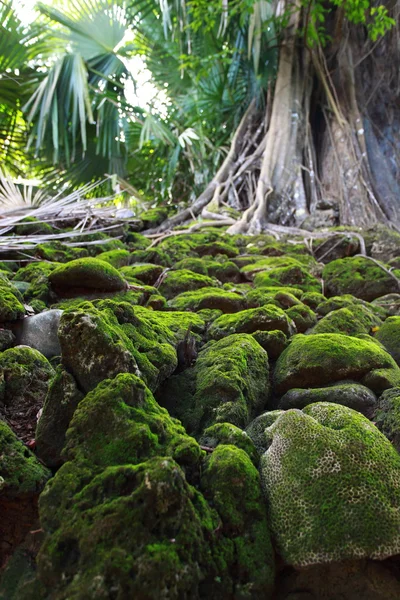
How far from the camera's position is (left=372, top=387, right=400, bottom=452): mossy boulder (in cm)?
129

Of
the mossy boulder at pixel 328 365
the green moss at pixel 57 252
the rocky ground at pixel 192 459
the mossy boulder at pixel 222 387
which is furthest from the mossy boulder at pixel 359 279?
the green moss at pixel 57 252

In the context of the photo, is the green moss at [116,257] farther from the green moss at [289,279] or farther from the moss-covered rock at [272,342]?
the moss-covered rock at [272,342]

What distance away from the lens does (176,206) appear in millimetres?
5273

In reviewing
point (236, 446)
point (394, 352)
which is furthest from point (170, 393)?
point (394, 352)

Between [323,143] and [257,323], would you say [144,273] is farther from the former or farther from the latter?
[323,143]

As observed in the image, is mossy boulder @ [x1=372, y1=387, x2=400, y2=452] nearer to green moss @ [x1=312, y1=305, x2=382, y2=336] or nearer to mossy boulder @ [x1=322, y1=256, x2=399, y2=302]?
green moss @ [x1=312, y1=305, x2=382, y2=336]

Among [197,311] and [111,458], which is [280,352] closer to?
[197,311]

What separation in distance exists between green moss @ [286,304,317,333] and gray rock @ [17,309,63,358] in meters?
0.98

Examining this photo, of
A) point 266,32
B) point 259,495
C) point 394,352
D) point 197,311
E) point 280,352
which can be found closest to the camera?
point 259,495

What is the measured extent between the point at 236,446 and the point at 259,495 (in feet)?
0.44

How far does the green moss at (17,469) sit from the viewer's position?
1.07 metres

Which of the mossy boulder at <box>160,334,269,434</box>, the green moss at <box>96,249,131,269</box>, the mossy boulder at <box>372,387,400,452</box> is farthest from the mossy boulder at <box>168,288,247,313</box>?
the mossy boulder at <box>372,387,400,452</box>

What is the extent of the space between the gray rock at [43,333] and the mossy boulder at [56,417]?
0.42 metres

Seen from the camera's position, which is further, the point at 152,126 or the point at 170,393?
the point at 152,126
